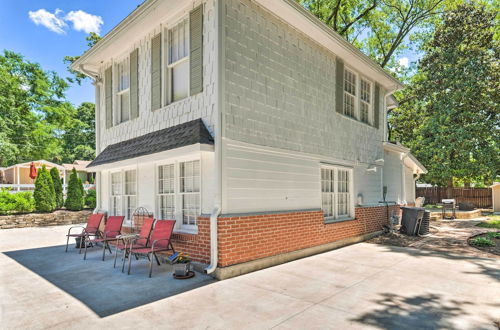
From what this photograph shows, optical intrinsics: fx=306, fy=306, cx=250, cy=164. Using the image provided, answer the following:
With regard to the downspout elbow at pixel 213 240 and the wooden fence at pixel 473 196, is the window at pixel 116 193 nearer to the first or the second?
the downspout elbow at pixel 213 240

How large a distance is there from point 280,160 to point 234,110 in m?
1.72

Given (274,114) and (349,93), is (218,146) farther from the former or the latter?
(349,93)

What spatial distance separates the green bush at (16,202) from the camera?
1304 centimetres

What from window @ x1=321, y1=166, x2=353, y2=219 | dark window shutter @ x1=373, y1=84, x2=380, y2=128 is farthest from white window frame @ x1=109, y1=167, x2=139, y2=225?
dark window shutter @ x1=373, y1=84, x2=380, y2=128

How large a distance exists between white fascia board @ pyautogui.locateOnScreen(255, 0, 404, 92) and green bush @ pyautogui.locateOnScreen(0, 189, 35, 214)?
13477 millimetres

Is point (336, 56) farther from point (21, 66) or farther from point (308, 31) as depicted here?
point (21, 66)

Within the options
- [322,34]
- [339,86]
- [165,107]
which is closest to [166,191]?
[165,107]

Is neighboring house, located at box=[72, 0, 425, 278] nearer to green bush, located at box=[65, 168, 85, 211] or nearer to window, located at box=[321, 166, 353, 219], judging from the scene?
window, located at box=[321, 166, 353, 219]

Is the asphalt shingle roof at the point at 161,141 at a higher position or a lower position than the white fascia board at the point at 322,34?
lower

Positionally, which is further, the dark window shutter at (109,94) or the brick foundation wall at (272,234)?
the dark window shutter at (109,94)

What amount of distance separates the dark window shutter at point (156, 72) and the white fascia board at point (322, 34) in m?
2.69

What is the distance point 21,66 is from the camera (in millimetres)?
25125

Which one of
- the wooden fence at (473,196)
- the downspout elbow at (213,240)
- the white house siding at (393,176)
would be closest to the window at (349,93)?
the white house siding at (393,176)

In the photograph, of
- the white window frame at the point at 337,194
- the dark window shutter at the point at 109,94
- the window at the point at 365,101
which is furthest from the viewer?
the window at the point at 365,101
